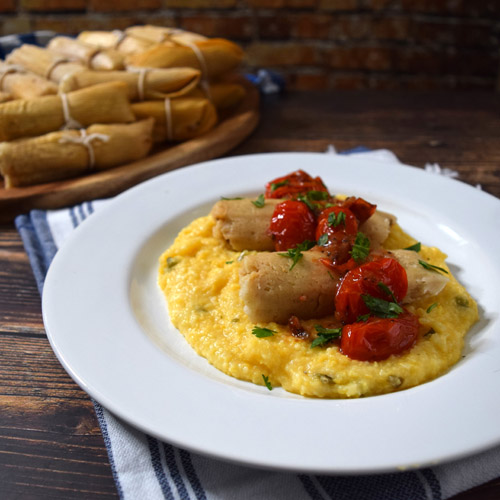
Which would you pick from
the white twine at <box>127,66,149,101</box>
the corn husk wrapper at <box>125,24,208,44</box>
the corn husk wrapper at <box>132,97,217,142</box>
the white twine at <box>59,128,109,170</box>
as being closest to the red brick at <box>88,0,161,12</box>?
the corn husk wrapper at <box>125,24,208,44</box>

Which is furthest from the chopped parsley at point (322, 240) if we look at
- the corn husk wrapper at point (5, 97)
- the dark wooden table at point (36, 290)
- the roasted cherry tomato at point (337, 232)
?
the corn husk wrapper at point (5, 97)

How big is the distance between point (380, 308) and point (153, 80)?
3038 millimetres

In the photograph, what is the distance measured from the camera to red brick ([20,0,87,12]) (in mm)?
7324

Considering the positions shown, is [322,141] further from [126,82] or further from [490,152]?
[126,82]

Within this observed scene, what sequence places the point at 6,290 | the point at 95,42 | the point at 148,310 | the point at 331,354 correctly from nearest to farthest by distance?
the point at 331,354 < the point at 148,310 < the point at 6,290 < the point at 95,42

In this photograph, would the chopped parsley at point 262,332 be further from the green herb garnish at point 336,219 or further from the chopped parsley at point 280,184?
the chopped parsley at point 280,184

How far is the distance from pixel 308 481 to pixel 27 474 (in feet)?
3.26

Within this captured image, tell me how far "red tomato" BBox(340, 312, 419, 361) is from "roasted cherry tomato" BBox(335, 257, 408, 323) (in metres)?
0.11

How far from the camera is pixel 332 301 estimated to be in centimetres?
258

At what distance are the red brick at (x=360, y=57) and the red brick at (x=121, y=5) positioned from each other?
89.9 inches

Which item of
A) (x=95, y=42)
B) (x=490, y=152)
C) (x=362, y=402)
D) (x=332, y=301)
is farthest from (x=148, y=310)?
(x=95, y=42)

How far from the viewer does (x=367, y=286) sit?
2445 millimetres

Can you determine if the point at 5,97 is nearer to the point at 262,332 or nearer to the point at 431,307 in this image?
the point at 262,332

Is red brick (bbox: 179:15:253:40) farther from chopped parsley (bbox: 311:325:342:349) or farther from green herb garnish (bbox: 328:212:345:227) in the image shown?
chopped parsley (bbox: 311:325:342:349)
